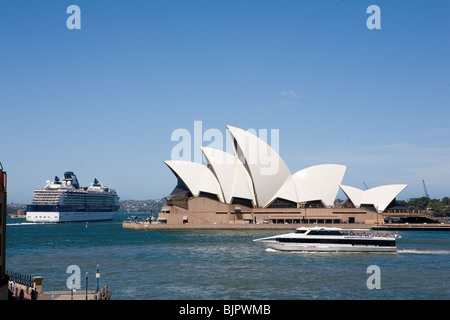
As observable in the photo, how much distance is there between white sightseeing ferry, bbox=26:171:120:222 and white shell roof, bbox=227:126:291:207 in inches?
2674

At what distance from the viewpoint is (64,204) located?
146m

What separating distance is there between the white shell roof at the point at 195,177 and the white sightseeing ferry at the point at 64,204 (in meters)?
55.7

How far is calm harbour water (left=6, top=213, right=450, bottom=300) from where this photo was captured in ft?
105

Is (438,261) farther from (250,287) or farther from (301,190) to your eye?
(301,190)

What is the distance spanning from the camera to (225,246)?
6388cm

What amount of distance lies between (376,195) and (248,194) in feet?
106

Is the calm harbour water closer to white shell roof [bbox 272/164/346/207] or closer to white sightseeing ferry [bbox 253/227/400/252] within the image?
white sightseeing ferry [bbox 253/227/400/252]

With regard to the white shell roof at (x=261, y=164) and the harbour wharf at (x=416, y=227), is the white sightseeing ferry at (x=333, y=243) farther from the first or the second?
the harbour wharf at (x=416, y=227)

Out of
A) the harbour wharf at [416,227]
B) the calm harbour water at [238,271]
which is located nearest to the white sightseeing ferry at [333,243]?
the calm harbour water at [238,271]

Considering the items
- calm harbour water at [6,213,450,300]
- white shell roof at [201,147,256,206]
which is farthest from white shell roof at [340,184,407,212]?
calm harbour water at [6,213,450,300]

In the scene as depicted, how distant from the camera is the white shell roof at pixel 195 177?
103812mm

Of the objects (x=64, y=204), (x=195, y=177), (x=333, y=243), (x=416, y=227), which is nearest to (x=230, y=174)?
(x=195, y=177)
